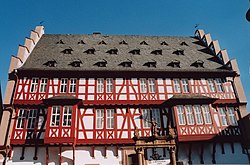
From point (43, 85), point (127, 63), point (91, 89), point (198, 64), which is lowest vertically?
point (91, 89)

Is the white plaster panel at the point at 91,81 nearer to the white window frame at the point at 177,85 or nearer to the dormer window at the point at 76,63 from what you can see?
the dormer window at the point at 76,63

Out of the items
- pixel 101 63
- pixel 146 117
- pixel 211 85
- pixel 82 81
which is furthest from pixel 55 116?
pixel 211 85

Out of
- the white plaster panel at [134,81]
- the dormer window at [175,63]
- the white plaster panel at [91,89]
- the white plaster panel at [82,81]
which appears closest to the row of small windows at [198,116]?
the white plaster panel at [134,81]

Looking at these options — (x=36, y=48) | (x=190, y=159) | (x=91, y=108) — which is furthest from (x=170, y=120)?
(x=36, y=48)

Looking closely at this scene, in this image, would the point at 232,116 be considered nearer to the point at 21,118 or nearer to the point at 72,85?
the point at 72,85

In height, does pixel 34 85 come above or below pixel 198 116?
above

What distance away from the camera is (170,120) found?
19.8 m

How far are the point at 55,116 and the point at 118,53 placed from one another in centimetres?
1023

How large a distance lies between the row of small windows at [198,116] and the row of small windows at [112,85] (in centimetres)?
215

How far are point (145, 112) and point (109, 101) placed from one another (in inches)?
134

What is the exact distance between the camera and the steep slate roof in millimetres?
22344

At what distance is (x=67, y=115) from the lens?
18703 mm

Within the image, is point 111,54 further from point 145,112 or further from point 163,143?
point 163,143

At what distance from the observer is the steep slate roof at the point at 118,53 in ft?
73.3
